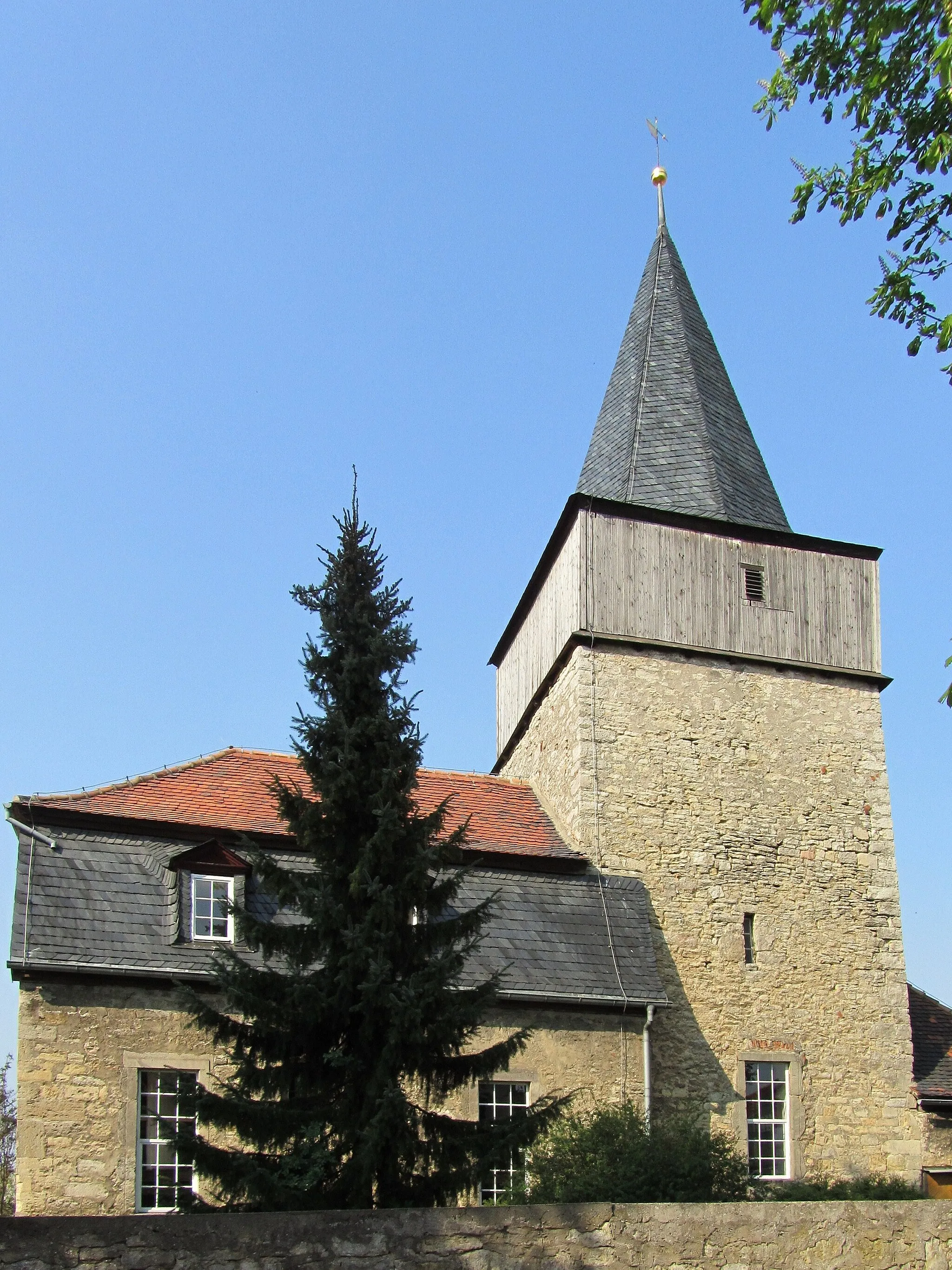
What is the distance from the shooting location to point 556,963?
15562 mm

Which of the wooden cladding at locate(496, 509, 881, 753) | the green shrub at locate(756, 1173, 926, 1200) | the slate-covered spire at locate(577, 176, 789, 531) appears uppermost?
the slate-covered spire at locate(577, 176, 789, 531)

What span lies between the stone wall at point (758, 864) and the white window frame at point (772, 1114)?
10 cm

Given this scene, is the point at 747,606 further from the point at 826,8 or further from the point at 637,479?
the point at 826,8

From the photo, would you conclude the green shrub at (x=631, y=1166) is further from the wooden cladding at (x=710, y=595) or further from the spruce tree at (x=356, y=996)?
the wooden cladding at (x=710, y=595)

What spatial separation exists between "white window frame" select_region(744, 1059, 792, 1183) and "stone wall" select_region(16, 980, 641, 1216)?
8.19ft

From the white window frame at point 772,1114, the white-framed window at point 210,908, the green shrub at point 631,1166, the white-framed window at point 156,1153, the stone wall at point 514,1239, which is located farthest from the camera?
the white window frame at point 772,1114

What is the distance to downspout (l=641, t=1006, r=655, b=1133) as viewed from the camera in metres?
15.3

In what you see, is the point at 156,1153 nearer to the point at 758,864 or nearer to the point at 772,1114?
the point at 772,1114

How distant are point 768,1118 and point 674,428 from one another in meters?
10.4

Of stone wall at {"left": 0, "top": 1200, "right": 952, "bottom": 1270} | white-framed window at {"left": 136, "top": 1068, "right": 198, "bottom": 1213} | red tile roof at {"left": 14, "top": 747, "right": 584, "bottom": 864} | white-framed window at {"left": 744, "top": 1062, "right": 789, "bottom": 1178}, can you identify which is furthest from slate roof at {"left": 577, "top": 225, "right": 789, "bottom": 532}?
stone wall at {"left": 0, "top": 1200, "right": 952, "bottom": 1270}

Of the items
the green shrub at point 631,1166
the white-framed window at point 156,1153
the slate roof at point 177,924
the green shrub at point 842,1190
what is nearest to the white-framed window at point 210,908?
the slate roof at point 177,924

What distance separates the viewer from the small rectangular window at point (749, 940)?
17.0m

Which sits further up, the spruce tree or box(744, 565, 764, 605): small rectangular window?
box(744, 565, 764, 605): small rectangular window

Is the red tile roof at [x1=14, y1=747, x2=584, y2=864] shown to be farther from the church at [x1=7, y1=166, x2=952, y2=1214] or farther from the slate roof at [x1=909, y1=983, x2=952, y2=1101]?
the slate roof at [x1=909, y1=983, x2=952, y2=1101]
